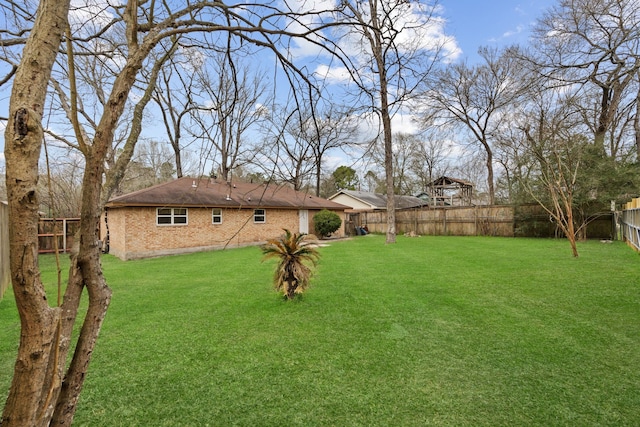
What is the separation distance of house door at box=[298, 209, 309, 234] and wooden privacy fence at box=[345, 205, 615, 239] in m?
4.20

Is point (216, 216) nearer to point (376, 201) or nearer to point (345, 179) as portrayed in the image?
point (376, 201)

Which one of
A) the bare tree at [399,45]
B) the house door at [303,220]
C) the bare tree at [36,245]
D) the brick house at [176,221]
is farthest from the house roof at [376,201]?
the bare tree at [36,245]

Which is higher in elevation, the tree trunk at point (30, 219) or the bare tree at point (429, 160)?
the bare tree at point (429, 160)

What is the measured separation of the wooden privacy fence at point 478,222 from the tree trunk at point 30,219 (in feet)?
59.1

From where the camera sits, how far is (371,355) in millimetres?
3326

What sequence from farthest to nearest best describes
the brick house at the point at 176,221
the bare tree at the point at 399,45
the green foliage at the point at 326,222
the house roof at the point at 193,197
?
the green foliage at the point at 326,222 → the brick house at the point at 176,221 → the house roof at the point at 193,197 → the bare tree at the point at 399,45

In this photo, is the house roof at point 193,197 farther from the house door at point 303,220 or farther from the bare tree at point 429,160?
the bare tree at point 429,160

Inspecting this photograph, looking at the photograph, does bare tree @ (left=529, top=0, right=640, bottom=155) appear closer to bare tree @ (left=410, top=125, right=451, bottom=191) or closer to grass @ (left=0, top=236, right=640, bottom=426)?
grass @ (left=0, top=236, right=640, bottom=426)

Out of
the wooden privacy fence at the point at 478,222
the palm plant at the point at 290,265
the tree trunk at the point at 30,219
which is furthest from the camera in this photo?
the wooden privacy fence at the point at 478,222

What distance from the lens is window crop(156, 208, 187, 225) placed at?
40.8 ft

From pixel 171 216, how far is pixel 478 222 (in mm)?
16122

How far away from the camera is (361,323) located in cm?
426

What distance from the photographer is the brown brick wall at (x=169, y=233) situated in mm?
11664

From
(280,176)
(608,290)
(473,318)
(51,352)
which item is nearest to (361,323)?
(473,318)
